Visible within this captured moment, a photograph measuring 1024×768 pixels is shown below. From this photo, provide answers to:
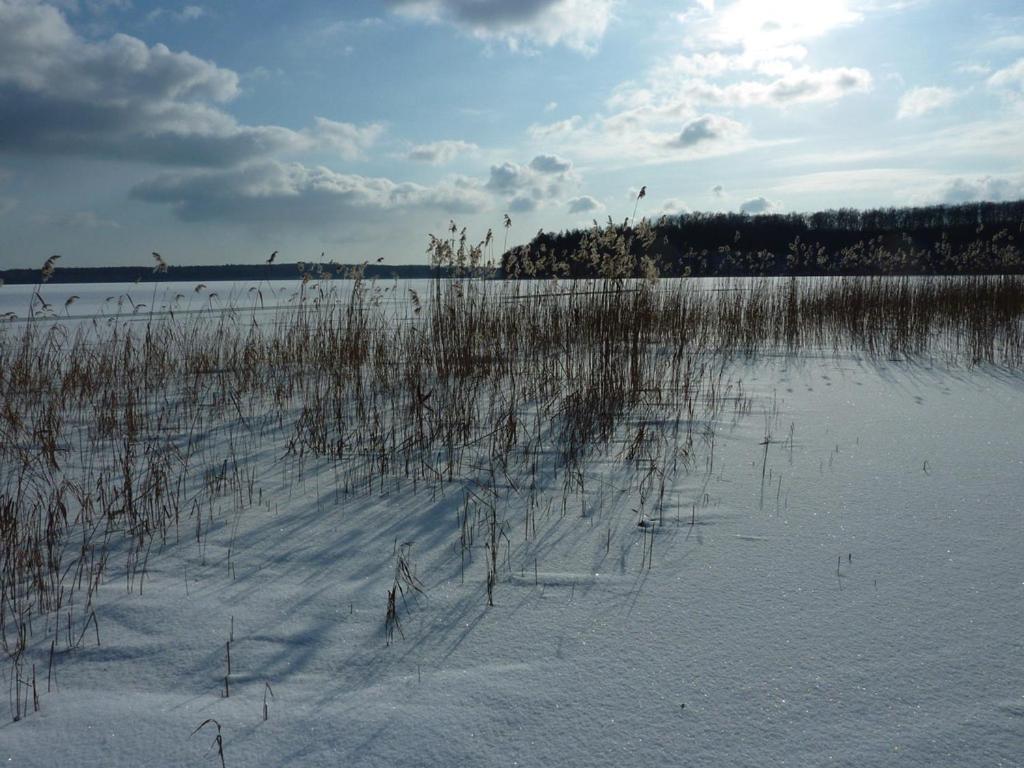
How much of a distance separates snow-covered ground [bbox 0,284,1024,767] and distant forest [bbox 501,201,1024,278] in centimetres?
188

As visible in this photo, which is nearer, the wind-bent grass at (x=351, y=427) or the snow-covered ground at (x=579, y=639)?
the snow-covered ground at (x=579, y=639)

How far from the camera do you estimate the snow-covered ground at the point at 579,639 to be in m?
0.90

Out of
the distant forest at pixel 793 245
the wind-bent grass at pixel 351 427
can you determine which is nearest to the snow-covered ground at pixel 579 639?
the wind-bent grass at pixel 351 427

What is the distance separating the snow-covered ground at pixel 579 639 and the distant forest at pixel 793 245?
1.88 meters

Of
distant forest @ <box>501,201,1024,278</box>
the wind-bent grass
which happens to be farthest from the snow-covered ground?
distant forest @ <box>501,201,1024,278</box>

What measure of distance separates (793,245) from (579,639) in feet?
20.9

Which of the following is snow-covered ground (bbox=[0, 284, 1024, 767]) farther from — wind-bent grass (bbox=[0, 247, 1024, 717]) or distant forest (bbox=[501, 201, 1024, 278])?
distant forest (bbox=[501, 201, 1024, 278])

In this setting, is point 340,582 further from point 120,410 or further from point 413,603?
point 120,410

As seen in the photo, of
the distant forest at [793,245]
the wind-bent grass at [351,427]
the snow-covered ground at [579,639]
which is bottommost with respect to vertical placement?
the snow-covered ground at [579,639]

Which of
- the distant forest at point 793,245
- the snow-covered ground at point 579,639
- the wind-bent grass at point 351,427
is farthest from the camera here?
the distant forest at point 793,245

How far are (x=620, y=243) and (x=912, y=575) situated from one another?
212 cm

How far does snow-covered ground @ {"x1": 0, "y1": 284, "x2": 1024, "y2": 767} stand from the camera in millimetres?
904

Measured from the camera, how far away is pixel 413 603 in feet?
4.30

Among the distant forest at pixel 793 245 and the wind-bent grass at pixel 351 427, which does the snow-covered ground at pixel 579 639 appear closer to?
the wind-bent grass at pixel 351 427
